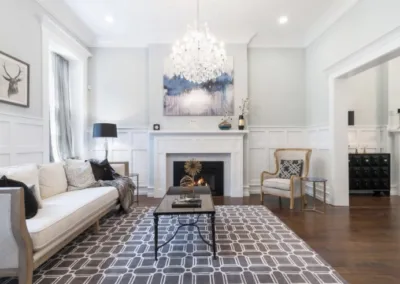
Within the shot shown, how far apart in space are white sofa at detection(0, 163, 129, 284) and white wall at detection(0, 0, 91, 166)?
20.0 inches

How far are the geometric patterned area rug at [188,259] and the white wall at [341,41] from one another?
116 inches

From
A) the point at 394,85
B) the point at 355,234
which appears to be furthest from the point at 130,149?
the point at 394,85

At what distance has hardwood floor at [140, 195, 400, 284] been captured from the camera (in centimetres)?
234

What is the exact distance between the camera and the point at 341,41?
173 inches

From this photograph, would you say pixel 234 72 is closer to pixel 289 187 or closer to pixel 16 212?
pixel 289 187

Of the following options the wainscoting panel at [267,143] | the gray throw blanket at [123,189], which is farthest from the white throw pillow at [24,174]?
the wainscoting panel at [267,143]

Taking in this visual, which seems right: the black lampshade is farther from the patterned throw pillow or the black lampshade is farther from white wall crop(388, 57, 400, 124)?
white wall crop(388, 57, 400, 124)

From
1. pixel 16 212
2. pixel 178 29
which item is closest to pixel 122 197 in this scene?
pixel 16 212

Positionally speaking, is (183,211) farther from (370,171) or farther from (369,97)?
(369,97)

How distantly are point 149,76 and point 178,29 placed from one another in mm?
1195

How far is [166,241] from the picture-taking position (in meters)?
2.99

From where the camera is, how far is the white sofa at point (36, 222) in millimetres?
1867

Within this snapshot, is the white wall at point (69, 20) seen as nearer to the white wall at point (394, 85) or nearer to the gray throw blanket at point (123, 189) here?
the gray throw blanket at point (123, 189)

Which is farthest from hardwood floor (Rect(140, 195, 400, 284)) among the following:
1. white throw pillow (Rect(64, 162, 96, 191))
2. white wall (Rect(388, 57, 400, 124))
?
white wall (Rect(388, 57, 400, 124))
